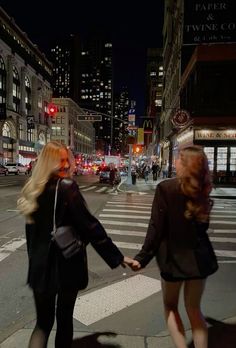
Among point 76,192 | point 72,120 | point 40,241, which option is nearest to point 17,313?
point 40,241

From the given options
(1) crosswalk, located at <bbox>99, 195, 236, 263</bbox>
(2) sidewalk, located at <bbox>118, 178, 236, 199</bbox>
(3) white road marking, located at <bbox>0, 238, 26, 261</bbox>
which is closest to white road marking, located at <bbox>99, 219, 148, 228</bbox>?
(1) crosswalk, located at <bbox>99, 195, 236, 263</bbox>

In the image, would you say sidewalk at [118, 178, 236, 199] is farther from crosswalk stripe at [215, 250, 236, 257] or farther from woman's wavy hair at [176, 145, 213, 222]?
woman's wavy hair at [176, 145, 213, 222]

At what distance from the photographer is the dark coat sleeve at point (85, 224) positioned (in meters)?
2.81

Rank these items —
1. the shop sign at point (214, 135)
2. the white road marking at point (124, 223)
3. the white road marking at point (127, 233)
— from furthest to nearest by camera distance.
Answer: the shop sign at point (214, 135) → the white road marking at point (124, 223) → the white road marking at point (127, 233)

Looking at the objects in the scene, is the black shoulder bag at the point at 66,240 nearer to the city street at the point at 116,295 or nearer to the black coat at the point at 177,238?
the black coat at the point at 177,238

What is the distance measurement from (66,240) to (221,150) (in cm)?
2740

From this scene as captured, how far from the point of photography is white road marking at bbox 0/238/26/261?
24.8 ft

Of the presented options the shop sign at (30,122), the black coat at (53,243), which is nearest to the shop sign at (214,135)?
the black coat at (53,243)

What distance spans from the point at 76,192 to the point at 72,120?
117451mm

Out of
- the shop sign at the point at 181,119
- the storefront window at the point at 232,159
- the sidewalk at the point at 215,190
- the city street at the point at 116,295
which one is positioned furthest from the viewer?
the storefront window at the point at 232,159

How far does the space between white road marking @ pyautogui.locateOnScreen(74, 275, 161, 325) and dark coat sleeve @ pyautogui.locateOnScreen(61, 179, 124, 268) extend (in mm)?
1770

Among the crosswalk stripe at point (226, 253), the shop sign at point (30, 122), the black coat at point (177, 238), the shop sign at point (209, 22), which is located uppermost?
the shop sign at point (209, 22)

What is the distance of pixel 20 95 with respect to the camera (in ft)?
259

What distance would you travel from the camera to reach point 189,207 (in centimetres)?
296
